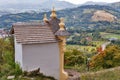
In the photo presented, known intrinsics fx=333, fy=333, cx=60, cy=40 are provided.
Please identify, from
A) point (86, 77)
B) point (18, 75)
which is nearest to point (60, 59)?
point (18, 75)

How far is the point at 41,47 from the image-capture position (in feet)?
48.2

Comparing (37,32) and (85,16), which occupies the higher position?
(37,32)

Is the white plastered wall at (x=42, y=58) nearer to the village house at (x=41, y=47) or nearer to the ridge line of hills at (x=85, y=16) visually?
the village house at (x=41, y=47)

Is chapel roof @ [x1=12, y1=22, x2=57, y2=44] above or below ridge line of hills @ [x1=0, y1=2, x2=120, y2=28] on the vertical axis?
above

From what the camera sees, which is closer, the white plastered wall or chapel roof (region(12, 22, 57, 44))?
the white plastered wall

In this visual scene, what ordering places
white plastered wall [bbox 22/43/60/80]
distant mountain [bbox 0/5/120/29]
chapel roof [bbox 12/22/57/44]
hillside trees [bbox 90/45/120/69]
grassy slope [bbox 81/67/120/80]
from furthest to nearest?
distant mountain [bbox 0/5/120/29] < hillside trees [bbox 90/45/120/69] < chapel roof [bbox 12/22/57/44] < white plastered wall [bbox 22/43/60/80] < grassy slope [bbox 81/67/120/80]

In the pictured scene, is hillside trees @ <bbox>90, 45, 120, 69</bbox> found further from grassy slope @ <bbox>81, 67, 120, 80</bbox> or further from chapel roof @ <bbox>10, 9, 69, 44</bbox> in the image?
grassy slope @ <bbox>81, 67, 120, 80</bbox>

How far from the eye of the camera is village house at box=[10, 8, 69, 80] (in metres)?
14.6

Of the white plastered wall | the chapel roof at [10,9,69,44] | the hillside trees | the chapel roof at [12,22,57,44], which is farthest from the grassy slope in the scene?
the hillside trees

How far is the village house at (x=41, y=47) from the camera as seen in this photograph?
47.8 feet

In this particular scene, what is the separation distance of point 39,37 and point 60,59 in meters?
1.41

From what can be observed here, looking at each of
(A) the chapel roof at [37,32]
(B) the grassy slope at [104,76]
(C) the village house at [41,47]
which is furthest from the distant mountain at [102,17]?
(B) the grassy slope at [104,76]

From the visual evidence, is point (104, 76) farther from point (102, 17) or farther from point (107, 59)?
point (102, 17)

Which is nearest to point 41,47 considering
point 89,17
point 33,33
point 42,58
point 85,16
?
point 42,58
